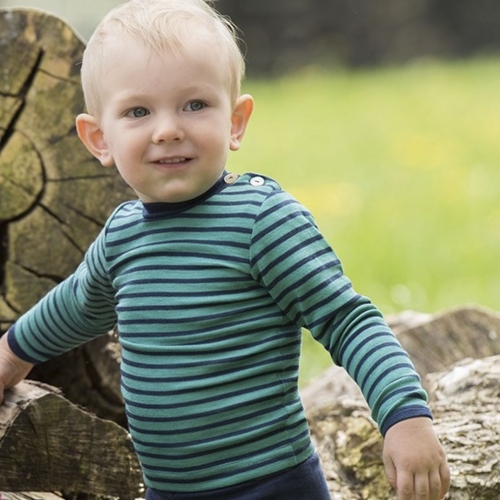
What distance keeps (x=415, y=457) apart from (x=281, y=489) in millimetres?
295

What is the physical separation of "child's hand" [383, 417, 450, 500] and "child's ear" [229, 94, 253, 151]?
64cm

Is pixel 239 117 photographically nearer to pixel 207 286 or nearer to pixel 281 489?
pixel 207 286

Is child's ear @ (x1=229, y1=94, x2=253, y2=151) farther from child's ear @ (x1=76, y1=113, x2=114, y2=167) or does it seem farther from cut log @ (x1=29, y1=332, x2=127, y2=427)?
cut log @ (x1=29, y1=332, x2=127, y2=427)

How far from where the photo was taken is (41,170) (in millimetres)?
2990

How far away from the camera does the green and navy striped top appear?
6.79ft

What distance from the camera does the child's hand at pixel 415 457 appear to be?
1.91 metres

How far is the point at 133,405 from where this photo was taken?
7.11 feet

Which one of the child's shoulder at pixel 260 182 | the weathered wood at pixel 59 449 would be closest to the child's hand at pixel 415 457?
the child's shoulder at pixel 260 182

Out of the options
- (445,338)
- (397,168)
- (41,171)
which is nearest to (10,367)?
(41,171)

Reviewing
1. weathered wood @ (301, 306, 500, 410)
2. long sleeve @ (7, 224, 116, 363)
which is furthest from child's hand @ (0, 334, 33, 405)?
weathered wood @ (301, 306, 500, 410)

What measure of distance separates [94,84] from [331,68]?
34.1 ft

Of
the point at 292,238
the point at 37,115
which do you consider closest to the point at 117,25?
the point at 292,238

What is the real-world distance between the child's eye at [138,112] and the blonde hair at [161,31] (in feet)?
0.32

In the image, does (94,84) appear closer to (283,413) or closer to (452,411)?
(283,413)
